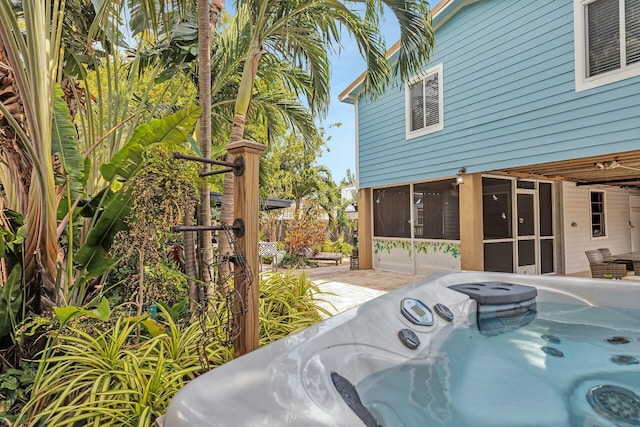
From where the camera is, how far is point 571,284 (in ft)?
13.3

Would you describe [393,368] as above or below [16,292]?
below

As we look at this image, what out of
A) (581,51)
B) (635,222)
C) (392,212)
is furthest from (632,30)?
(635,222)

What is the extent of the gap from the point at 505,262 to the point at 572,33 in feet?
15.7

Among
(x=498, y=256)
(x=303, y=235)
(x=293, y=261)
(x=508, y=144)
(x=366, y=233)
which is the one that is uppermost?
(x=508, y=144)

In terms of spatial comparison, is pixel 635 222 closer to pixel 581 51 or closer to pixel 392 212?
pixel 392 212

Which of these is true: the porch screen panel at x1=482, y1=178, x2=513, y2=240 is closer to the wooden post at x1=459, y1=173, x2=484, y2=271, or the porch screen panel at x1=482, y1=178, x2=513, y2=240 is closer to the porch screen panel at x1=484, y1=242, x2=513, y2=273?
the porch screen panel at x1=484, y1=242, x2=513, y2=273

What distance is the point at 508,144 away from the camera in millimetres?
6742

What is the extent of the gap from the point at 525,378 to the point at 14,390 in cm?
348

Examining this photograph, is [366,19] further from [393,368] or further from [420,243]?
[420,243]

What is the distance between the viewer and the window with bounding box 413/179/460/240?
817cm

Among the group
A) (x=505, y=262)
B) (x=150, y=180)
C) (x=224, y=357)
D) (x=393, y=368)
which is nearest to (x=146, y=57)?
(x=150, y=180)

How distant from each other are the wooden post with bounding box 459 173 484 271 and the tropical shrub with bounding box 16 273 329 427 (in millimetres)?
5862

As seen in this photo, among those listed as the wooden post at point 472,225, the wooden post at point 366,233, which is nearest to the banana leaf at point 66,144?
the wooden post at point 472,225

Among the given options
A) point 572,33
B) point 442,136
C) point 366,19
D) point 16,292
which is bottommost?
point 16,292
